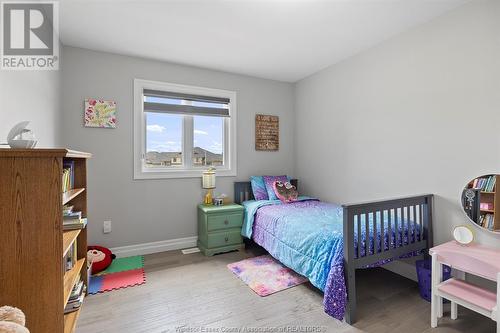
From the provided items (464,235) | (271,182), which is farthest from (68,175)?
(464,235)

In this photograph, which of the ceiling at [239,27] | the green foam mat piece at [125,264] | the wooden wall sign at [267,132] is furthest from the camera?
the wooden wall sign at [267,132]

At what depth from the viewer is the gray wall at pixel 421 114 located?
1.93 meters

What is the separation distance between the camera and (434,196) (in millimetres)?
2238

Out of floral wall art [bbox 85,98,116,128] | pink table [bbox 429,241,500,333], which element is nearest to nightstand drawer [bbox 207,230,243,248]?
floral wall art [bbox 85,98,116,128]

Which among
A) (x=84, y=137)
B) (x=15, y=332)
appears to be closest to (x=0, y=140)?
(x=15, y=332)

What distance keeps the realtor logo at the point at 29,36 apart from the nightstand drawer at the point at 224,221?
7.12 ft

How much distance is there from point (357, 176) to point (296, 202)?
822 millimetres

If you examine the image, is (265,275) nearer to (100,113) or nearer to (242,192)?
(242,192)

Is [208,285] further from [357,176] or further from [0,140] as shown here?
[357,176]

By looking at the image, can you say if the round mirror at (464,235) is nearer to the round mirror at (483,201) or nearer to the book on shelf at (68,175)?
the round mirror at (483,201)

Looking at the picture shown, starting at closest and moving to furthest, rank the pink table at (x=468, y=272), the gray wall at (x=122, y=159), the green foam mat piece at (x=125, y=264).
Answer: the pink table at (x=468, y=272)
the green foam mat piece at (x=125, y=264)
the gray wall at (x=122, y=159)

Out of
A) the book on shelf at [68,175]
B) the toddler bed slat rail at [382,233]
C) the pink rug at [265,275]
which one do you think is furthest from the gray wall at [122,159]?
the toddler bed slat rail at [382,233]

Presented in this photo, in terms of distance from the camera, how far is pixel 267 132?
3.84 meters

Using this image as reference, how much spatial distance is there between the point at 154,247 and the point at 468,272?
305cm
